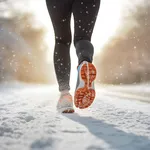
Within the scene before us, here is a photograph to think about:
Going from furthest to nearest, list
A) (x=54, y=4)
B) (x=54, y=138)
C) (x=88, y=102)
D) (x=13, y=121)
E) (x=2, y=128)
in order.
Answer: (x=54, y=4)
(x=88, y=102)
(x=13, y=121)
(x=2, y=128)
(x=54, y=138)

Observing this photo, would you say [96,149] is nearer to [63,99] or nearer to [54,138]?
[54,138]

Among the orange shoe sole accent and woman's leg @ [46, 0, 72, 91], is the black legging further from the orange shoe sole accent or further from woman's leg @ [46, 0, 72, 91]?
the orange shoe sole accent

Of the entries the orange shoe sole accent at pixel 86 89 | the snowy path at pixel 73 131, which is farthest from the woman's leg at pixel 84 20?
the snowy path at pixel 73 131

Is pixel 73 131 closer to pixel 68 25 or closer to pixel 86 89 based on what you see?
pixel 86 89

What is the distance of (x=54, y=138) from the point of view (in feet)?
4.75

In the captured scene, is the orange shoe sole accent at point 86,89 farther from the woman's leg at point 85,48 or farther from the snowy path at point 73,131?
the snowy path at point 73,131

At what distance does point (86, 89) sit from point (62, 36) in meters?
0.58

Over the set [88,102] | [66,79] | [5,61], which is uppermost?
[5,61]

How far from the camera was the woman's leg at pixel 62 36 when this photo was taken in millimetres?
2352

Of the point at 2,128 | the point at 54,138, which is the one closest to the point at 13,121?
the point at 2,128

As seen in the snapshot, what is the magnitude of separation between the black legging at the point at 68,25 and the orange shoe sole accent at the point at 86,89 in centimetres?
11

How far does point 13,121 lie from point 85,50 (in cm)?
71

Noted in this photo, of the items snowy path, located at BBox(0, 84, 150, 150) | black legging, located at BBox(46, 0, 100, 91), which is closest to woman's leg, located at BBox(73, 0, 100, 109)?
black legging, located at BBox(46, 0, 100, 91)

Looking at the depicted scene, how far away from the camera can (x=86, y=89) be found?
6.86 feet
